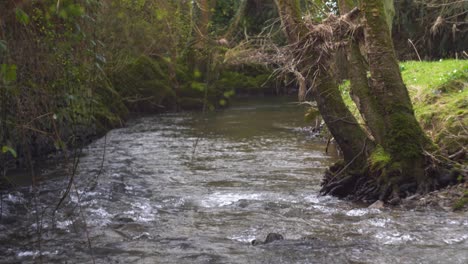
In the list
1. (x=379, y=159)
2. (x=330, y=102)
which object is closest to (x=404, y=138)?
(x=379, y=159)

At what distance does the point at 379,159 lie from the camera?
9.63 m

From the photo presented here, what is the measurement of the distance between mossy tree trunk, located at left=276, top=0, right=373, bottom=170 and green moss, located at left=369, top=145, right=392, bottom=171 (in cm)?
25

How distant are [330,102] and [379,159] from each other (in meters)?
1.29

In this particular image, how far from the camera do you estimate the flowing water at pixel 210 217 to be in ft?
23.7

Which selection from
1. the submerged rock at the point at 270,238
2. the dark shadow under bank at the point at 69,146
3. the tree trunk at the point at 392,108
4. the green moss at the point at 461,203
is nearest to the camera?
the submerged rock at the point at 270,238

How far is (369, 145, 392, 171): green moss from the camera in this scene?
9.53 m

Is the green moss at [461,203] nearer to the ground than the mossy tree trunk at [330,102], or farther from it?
nearer to the ground

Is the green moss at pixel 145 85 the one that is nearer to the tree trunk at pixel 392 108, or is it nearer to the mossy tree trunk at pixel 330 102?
the mossy tree trunk at pixel 330 102

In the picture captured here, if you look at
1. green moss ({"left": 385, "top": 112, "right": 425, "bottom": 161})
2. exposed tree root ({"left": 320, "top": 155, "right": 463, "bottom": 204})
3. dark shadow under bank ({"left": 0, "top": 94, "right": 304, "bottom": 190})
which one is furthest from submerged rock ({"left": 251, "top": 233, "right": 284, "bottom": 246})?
green moss ({"left": 385, "top": 112, "right": 425, "bottom": 161})

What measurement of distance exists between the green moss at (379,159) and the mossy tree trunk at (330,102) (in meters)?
0.25

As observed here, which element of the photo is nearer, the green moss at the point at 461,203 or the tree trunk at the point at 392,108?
the green moss at the point at 461,203

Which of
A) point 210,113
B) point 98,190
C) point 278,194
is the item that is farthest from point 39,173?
point 210,113

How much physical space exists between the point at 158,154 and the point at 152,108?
9.44m

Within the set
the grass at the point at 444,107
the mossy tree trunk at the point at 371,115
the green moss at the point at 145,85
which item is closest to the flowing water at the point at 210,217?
the mossy tree trunk at the point at 371,115
